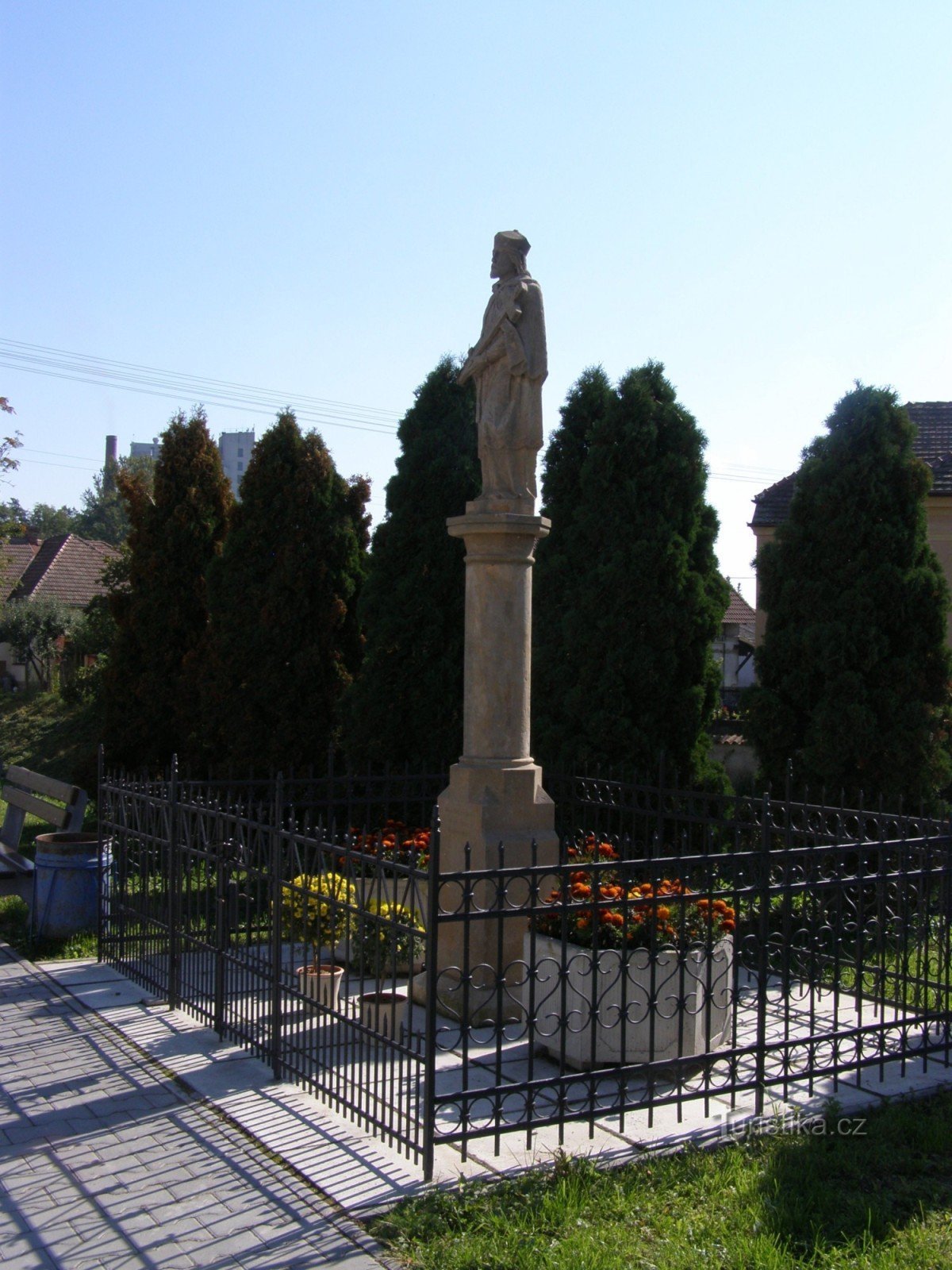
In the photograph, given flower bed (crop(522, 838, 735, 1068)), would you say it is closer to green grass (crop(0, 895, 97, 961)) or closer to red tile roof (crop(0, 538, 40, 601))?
green grass (crop(0, 895, 97, 961))

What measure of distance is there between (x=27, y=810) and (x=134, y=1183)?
587cm

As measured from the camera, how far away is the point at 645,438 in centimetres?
1075

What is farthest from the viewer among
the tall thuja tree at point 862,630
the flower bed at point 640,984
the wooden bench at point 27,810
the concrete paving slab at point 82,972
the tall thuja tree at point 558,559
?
the tall thuja tree at point 558,559

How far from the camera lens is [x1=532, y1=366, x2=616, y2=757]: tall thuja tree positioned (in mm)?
11039

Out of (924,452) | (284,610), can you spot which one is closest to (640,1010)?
(284,610)

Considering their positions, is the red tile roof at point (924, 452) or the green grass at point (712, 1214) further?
the red tile roof at point (924, 452)

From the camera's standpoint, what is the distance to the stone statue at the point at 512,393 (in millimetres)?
7301

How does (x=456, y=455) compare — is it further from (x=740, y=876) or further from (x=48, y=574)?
(x=48, y=574)

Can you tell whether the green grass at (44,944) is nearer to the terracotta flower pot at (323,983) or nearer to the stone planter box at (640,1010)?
the terracotta flower pot at (323,983)

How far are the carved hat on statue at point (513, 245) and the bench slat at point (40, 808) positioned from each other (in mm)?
5232

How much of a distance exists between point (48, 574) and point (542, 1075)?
30.9 m

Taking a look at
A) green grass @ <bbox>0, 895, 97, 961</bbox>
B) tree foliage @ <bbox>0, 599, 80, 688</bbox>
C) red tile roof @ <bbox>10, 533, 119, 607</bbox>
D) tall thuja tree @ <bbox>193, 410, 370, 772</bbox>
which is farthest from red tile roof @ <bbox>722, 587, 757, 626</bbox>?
green grass @ <bbox>0, 895, 97, 961</bbox>

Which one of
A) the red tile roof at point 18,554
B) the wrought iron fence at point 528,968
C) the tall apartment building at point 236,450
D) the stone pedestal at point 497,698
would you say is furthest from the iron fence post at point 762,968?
the tall apartment building at point 236,450

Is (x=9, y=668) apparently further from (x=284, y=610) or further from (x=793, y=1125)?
(x=793, y=1125)
